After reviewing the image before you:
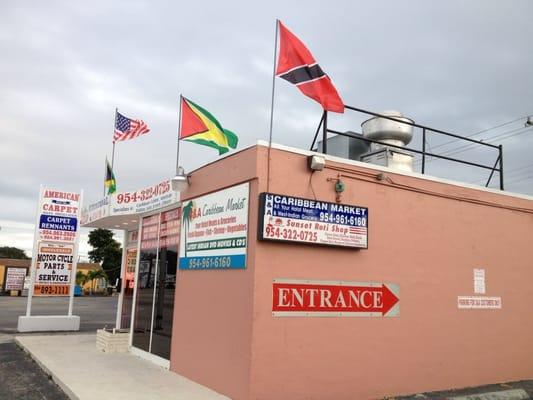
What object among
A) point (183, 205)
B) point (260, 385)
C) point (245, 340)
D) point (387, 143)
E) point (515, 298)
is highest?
point (387, 143)

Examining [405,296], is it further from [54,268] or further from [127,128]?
[54,268]

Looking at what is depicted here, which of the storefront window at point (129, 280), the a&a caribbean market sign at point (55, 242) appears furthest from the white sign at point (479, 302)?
the a&a caribbean market sign at point (55, 242)

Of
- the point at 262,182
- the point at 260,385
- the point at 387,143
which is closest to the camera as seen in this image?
the point at 260,385

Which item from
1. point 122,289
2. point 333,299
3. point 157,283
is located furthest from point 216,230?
point 122,289

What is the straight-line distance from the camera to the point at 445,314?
8508mm

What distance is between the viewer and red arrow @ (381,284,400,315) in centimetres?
776

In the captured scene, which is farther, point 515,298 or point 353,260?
point 515,298

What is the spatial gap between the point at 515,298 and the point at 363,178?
178 inches

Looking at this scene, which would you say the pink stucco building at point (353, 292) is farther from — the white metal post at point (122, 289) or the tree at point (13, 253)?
the tree at point (13, 253)

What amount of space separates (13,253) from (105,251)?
43990mm

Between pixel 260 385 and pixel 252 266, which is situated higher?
pixel 252 266

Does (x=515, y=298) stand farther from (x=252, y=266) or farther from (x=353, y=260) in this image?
(x=252, y=266)

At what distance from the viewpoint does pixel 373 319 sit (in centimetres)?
759

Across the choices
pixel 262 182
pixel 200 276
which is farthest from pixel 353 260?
pixel 200 276
